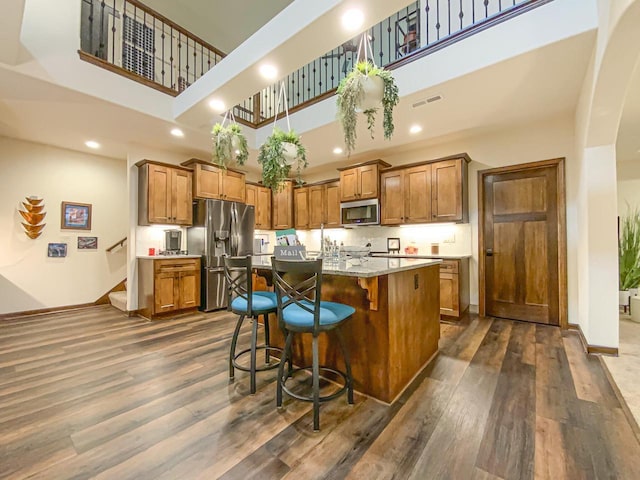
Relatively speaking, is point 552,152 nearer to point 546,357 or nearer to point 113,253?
point 546,357

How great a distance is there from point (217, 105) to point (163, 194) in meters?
1.91

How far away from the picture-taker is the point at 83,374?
2.44 meters

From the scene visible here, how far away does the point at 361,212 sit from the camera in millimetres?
5254

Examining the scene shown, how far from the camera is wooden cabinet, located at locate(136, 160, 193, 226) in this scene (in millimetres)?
4473

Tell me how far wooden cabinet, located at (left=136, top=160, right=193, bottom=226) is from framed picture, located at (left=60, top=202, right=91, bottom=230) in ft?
4.78

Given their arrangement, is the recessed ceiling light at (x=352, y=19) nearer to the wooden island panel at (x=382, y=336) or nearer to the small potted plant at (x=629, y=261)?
the wooden island panel at (x=382, y=336)

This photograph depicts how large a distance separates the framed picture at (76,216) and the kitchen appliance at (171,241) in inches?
67.7

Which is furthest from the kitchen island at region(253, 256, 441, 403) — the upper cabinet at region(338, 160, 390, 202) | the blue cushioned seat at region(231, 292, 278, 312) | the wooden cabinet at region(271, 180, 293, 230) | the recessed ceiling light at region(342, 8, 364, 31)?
the wooden cabinet at region(271, 180, 293, 230)

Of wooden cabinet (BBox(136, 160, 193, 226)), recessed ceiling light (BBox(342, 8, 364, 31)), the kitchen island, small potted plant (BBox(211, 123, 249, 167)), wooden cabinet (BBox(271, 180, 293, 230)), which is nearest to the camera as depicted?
the kitchen island

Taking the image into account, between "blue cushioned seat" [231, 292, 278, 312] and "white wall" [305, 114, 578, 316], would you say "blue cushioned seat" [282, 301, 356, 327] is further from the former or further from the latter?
"white wall" [305, 114, 578, 316]

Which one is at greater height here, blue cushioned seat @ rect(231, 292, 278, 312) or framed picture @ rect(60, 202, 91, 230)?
framed picture @ rect(60, 202, 91, 230)

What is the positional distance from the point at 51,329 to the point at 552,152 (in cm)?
727

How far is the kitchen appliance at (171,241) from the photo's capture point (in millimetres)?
4777

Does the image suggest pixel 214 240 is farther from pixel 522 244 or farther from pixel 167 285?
pixel 522 244
